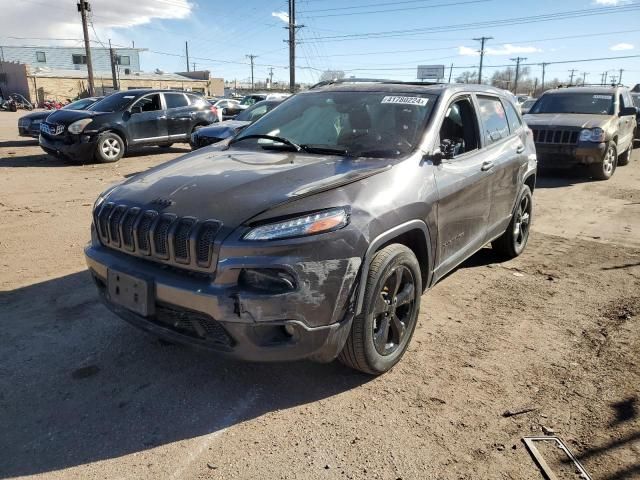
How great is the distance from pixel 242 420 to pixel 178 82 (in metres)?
Result: 68.4

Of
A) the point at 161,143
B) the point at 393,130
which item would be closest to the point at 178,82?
the point at 161,143

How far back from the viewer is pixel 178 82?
65250 millimetres

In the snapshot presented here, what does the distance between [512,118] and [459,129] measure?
1.51 m

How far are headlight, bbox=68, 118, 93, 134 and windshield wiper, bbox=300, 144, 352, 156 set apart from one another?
9.41m

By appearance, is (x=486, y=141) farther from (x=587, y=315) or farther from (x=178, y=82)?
(x=178, y=82)

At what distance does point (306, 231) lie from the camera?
255cm

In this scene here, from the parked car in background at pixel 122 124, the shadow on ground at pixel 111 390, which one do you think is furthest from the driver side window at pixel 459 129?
the parked car in background at pixel 122 124

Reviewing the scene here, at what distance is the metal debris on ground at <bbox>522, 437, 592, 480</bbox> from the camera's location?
236 cm

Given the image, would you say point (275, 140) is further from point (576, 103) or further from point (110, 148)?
point (576, 103)

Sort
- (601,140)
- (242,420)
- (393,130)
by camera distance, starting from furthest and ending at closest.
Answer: (601,140), (393,130), (242,420)

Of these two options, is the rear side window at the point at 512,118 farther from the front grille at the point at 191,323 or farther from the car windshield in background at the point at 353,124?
the front grille at the point at 191,323

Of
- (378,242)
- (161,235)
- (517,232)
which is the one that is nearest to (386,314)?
(378,242)

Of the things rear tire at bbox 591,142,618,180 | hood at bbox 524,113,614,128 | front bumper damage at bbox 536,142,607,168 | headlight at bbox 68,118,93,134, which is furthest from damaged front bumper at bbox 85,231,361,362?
headlight at bbox 68,118,93,134

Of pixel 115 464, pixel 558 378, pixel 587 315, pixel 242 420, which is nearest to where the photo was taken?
pixel 115 464
